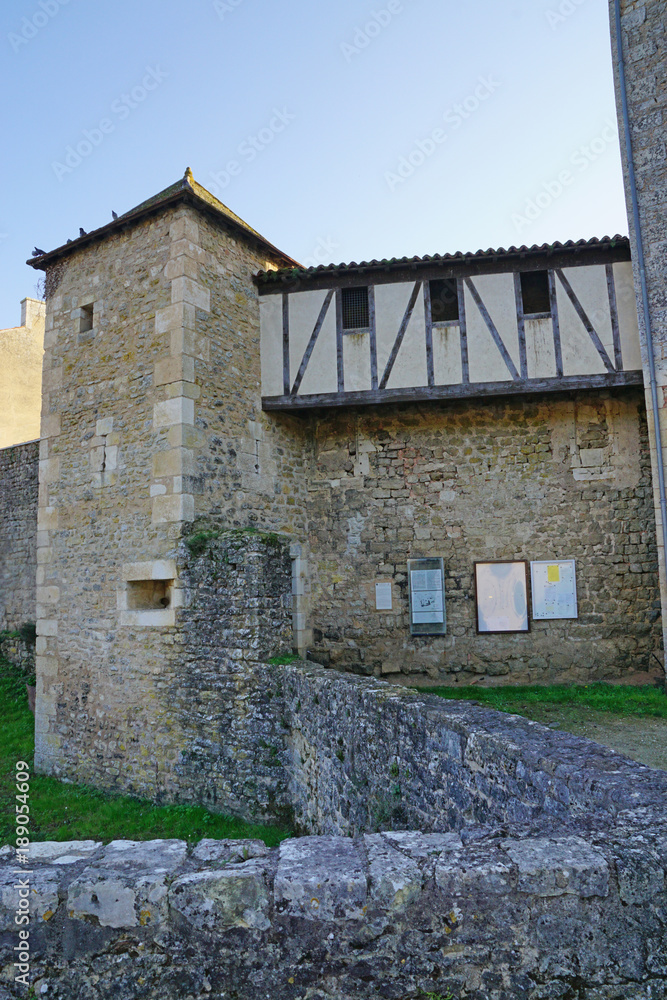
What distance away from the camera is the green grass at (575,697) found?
275 inches

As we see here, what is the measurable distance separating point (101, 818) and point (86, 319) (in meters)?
6.36

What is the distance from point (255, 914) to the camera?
208 centimetres

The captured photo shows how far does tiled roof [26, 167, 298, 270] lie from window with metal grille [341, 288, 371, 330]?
4.50ft

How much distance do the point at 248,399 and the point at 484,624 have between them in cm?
441

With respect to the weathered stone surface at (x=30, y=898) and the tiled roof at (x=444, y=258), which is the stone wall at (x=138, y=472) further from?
the weathered stone surface at (x=30, y=898)

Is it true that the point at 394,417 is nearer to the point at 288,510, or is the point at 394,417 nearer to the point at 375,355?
the point at 375,355

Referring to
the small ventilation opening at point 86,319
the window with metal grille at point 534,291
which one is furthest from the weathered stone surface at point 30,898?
the window with metal grille at point 534,291

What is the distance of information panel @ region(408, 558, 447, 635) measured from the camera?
8.59m

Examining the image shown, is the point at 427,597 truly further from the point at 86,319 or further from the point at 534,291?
the point at 86,319

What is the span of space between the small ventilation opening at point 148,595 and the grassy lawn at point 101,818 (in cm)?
219

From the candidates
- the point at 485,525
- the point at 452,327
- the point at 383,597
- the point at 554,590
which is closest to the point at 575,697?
the point at 554,590

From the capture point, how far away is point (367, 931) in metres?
2.03

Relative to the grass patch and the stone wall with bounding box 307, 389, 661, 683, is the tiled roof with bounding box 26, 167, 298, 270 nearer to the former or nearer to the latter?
the stone wall with bounding box 307, 389, 661, 683

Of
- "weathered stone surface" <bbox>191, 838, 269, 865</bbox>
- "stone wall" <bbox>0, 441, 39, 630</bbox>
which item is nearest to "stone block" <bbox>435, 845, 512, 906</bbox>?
"weathered stone surface" <bbox>191, 838, 269, 865</bbox>
